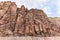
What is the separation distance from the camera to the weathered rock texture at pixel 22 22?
4425cm

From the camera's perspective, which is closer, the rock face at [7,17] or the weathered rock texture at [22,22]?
the rock face at [7,17]

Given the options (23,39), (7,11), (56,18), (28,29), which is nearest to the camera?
(23,39)

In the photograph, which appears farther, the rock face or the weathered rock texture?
the weathered rock texture

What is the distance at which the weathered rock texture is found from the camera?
1742 inches

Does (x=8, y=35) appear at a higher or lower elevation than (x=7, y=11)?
lower

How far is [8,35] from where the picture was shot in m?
42.8

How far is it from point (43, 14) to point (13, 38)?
1002cm

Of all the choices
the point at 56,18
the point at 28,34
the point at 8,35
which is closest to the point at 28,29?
the point at 28,34

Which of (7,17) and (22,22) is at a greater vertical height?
(7,17)

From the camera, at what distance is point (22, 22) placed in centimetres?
4669

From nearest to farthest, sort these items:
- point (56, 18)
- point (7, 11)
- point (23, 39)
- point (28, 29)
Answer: point (23, 39) → point (28, 29) → point (7, 11) → point (56, 18)

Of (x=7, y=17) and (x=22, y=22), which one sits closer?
(x=7, y=17)

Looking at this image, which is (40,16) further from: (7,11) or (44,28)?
(7,11)

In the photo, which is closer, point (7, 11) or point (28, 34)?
point (28, 34)
